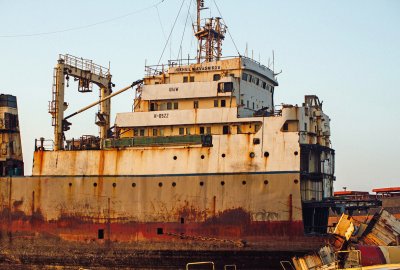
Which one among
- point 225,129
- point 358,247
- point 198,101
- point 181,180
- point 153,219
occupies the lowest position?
point 358,247

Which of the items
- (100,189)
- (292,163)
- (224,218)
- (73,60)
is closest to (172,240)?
(224,218)

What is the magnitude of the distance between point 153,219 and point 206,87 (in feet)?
24.4

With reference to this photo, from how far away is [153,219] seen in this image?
30.6 meters

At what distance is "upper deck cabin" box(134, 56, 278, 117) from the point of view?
32.2 metres

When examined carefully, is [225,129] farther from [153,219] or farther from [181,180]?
[153,219]

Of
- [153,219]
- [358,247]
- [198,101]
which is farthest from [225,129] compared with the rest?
[358,247]

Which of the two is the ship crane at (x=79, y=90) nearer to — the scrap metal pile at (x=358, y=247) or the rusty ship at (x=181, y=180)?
the rusty ship at (x=181, y=180)

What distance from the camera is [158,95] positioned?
33.3 meters

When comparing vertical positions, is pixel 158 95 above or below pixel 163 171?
above

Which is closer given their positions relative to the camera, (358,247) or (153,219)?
(358,247)

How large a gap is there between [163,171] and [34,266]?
9.17 meters

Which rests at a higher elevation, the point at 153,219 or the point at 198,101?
the point at 198,101

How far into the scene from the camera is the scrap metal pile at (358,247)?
26469mm

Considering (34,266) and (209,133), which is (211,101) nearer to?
(209,133)
